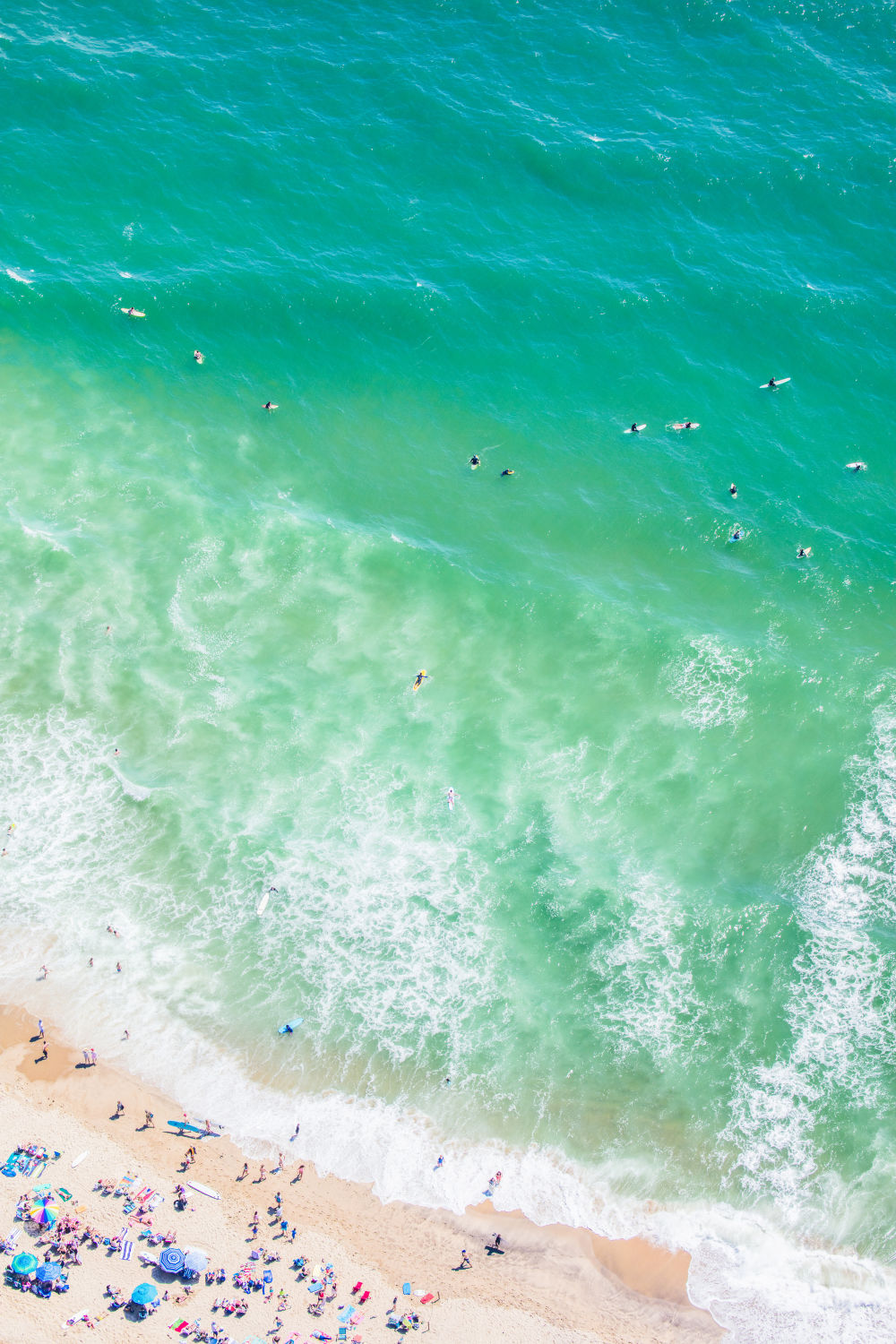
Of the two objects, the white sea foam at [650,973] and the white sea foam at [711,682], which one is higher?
the white sea foam at [711,682]

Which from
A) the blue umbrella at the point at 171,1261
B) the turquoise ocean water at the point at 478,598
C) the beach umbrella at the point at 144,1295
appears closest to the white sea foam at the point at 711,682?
the turquoise ocean water at the point at 478,598

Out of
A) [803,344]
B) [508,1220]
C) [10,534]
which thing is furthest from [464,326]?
[508,1220]

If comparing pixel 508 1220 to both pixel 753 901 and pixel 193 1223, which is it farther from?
pixel 753 901

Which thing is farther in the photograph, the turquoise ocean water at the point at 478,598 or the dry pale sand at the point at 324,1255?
the turquoise ocean water at the point at 478,598

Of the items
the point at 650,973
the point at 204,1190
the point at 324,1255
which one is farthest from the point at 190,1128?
the point at 650,973

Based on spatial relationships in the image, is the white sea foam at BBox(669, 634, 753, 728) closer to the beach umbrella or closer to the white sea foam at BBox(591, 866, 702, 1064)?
the white sea foam at BBox(591, 866, 702, 1064)

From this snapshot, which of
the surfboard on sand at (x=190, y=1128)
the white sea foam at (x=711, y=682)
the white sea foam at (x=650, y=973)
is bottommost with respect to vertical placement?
the surfboard on sand at (x=190, y=1128)

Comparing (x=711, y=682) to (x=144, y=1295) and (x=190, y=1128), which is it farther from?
(x=144, y=1295)

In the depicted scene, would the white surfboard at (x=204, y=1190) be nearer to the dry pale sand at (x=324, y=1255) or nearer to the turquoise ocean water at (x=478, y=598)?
the dry pale sand at (x=324, y=1255)
